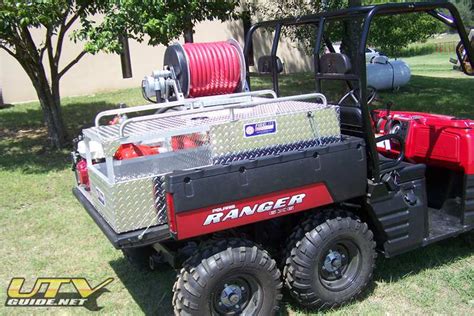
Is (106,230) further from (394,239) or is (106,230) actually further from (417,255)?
(417,255)

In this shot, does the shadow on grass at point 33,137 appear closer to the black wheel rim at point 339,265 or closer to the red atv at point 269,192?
the red atv at point 269,192

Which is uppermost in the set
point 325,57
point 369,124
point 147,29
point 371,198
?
point 147,29

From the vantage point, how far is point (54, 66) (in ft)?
27.6

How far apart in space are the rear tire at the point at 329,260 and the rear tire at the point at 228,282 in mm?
177

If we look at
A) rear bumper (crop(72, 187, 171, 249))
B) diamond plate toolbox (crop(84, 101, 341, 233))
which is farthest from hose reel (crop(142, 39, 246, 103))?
rear bumper (crop(72, 187, 171, 249))

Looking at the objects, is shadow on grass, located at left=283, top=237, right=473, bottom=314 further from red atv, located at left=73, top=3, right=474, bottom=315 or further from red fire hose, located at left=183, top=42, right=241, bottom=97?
red fire hose, located at left=183, top=42, right=241, bottom=97

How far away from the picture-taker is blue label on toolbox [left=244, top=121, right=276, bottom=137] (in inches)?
122

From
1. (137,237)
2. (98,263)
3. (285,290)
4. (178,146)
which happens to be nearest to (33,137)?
(98,263)

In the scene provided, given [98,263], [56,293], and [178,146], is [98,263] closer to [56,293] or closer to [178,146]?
[56,293]

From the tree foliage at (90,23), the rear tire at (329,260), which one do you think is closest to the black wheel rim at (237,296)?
the rear tire at (329,260)

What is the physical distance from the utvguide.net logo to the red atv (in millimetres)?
445

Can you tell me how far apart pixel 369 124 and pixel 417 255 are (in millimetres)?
1491

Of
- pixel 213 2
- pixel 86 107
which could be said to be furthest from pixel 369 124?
pixel 86 107

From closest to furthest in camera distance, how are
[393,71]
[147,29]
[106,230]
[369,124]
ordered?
[106,230]
[369,124]
[147,29]
[393,71]
